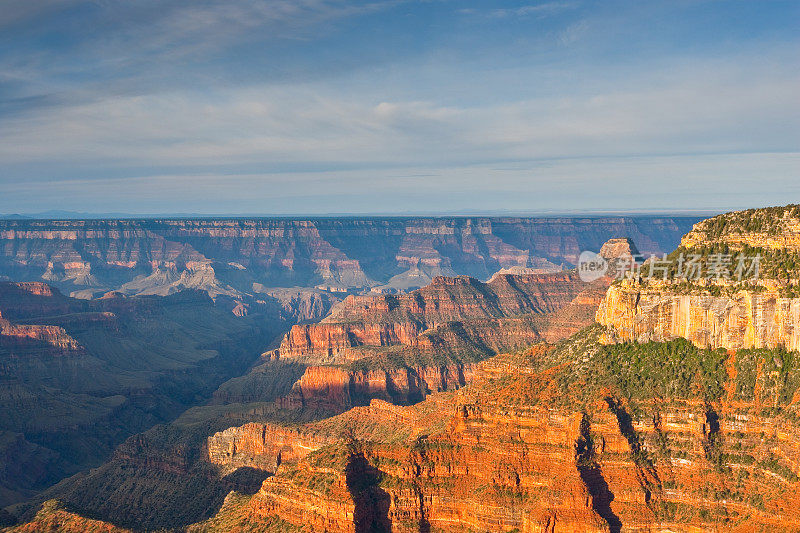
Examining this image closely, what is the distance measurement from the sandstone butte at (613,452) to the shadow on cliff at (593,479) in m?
0.12

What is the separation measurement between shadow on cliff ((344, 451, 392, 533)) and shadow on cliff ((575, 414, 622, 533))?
62.2 feet

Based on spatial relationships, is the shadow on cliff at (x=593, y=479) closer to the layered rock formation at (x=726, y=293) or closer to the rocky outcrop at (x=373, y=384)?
the layered rock formation at (x=726, y=293)

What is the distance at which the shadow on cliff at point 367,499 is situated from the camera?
77.3m

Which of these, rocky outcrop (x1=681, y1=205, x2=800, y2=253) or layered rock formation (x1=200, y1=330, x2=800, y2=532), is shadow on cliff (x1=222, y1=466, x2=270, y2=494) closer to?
layered rock formation (x1=200, y1=330, x2=800, y2=532)

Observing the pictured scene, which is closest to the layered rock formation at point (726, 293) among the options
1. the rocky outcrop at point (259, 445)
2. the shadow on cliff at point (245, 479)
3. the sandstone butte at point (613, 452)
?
the sandstone butte at point (613, 452)

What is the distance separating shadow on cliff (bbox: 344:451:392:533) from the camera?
77312mm

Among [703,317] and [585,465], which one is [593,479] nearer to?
[585,465]

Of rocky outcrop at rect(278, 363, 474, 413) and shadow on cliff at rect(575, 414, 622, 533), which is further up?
shadow on cliff at rect(575, 414, 622, 533)

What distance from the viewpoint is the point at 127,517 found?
115125 mm

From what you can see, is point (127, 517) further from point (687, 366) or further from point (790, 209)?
point (790, 209)

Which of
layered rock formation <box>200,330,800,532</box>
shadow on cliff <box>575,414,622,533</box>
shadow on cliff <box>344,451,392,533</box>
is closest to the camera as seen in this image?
layered rock formation <box>200,330,800,532</box>

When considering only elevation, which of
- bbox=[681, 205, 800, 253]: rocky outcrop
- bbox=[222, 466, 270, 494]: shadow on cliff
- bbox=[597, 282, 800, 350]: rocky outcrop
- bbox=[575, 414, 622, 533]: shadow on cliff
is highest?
bbox=[681, 205, 800, 253]: rocky outcrop

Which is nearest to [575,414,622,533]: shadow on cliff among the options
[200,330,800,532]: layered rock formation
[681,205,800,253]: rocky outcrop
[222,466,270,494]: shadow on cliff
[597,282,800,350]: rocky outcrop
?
[200,330,800,532]: layered rock formation

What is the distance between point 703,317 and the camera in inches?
3157
